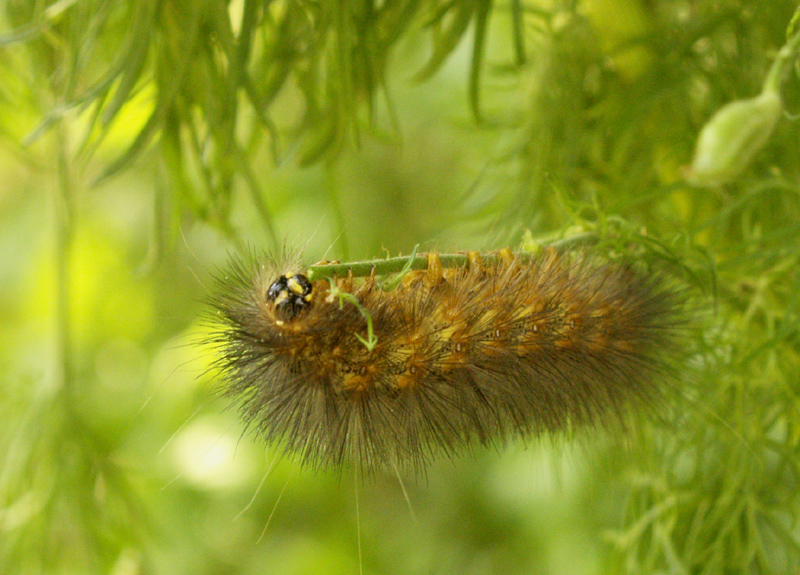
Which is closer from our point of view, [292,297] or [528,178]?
[292,297]

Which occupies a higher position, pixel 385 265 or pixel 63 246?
pixel 63 246

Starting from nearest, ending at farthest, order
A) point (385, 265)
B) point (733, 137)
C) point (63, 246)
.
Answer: point (733, 137) < point (385, 265) < point (63, 246)

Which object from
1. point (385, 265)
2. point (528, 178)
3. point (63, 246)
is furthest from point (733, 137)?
point (63, 246)

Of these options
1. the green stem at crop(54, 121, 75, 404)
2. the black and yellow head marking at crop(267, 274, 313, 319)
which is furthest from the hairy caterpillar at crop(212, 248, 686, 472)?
the green stem at crop(54, 121, 75, 404)

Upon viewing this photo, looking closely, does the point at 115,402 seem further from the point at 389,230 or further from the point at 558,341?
the point at 558,341

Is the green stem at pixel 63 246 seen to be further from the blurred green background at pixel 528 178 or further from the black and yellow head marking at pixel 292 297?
the black and yellow head marking at pixel 292 297

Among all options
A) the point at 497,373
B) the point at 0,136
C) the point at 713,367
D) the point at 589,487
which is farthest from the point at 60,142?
the point at 589,487

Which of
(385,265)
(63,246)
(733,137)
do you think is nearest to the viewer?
(733,137)

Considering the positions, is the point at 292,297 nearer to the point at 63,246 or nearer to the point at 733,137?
the point at 733,137
